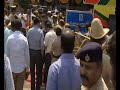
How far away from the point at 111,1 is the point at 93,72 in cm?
451

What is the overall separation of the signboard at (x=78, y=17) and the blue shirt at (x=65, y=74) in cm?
549

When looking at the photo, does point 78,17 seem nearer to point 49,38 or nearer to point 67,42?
point 49,38

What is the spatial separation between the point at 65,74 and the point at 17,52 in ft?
10.7

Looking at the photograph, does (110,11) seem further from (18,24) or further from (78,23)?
(78,23)

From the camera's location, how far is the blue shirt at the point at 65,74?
4164 millimetres

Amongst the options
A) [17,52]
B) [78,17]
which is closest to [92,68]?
[17,52]

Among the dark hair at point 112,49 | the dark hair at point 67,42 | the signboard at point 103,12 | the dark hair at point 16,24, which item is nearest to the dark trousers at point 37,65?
the dark hair at point 16,24

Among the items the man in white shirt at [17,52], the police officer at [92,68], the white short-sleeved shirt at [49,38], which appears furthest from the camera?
the white short-sleeved shirt at [49,38]

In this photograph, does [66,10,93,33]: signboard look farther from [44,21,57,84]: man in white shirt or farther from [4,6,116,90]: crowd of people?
[4,6,116,90]: crowd of people

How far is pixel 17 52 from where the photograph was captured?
24.2 ft

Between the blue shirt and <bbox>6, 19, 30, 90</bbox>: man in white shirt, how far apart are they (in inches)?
125

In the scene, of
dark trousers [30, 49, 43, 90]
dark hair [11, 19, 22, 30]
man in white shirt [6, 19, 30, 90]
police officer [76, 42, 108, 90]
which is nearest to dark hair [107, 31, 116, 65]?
police officer [76, 42, 108, 90]

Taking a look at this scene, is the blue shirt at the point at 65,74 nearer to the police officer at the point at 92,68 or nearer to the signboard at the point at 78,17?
the police officer at the point at 92,68
